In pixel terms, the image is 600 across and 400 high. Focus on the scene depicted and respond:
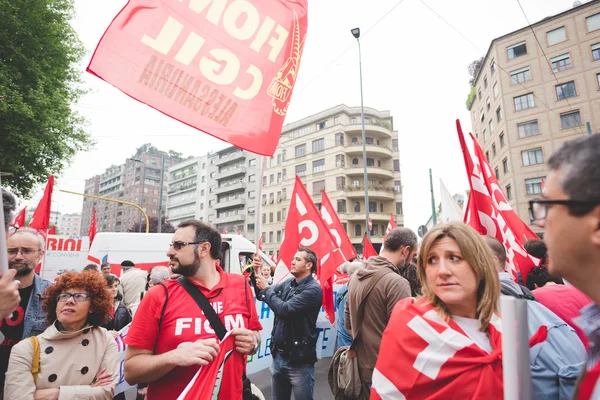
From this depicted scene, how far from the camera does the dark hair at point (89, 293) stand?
2736 millimetres

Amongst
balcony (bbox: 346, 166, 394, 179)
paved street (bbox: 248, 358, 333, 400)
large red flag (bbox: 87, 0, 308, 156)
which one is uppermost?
balcony (bbox: 346, 166, 394, 179)

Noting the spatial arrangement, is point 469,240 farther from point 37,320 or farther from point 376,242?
point 376,242

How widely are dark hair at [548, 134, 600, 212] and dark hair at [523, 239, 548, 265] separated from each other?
4.14 meters

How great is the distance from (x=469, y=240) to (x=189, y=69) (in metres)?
2.11

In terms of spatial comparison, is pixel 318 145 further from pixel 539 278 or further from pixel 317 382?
pixel 539 278

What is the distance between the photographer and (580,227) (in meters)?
0.97

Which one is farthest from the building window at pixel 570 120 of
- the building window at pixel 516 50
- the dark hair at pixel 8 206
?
the dark hair at pixel 8 206

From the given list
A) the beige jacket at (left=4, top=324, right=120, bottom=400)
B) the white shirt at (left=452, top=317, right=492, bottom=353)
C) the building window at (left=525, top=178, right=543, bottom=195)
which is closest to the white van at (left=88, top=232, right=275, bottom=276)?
the beige jacket at (left=4, top=324, right=120, bottom=400)

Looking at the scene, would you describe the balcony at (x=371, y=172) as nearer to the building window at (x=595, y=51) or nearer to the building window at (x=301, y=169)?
the building window at (x=301, y=169)

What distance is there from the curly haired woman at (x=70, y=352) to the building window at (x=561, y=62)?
39540mm

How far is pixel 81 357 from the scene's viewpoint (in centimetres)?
253

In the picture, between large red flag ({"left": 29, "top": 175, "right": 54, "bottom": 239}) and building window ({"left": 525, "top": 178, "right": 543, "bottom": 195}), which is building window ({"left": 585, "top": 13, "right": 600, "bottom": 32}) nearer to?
building window ({"left": 525, "top": 178, "right": 543, "bottom": 195})

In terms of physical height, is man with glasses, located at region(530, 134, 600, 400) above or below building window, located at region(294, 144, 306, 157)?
below

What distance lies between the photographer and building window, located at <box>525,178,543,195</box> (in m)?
31.8
